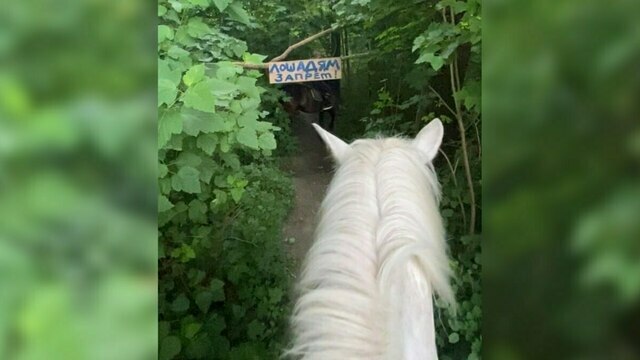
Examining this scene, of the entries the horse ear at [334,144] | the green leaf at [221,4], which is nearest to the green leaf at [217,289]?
the horse ear at [334,144]

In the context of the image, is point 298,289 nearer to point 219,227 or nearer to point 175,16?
point 219,227

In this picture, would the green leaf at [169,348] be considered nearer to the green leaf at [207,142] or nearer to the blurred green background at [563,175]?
the green leaf at [207,142]

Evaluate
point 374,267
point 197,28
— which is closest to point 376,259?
point 374,267

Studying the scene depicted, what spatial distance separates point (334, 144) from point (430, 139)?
0.12m

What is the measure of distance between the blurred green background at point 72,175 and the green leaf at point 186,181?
0.23 meters

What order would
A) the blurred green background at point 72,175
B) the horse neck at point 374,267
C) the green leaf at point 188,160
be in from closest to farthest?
the blurred green background at point 72,175 → the horse neck at point 374,267 → the green leaf at point 188,160

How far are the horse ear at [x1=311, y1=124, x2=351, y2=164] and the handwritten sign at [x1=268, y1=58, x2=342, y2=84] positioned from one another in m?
0.07

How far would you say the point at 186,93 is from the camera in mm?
738

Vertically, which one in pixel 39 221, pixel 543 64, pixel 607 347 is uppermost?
pixel 543 64

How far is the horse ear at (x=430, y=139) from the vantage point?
848 millimetres

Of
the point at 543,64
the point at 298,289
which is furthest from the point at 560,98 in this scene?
the point at 298,289

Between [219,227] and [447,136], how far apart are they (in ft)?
0.98

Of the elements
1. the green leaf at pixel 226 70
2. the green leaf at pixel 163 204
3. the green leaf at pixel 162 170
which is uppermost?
the green leaf at pixel 226 70

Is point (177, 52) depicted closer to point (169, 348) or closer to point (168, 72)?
point (168, 72)
